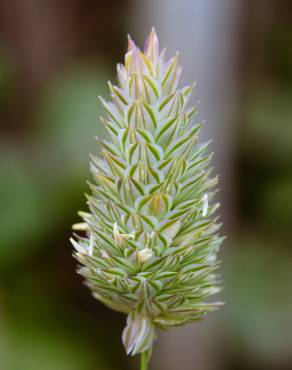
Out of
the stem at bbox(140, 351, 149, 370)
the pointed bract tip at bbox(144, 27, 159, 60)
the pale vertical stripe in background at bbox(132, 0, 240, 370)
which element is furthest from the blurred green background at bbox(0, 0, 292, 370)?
the pointed bract tip at bbox(144, 27, 159, 60)

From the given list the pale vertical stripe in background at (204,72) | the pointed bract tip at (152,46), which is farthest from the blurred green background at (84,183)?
the pointed bract tip at (152,46)

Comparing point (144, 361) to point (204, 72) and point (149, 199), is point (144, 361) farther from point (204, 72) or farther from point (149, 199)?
point (204, 72)

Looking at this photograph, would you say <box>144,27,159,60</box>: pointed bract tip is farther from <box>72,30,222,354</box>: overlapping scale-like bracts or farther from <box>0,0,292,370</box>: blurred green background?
<box>0,0,292,370</box>: blurred green background
